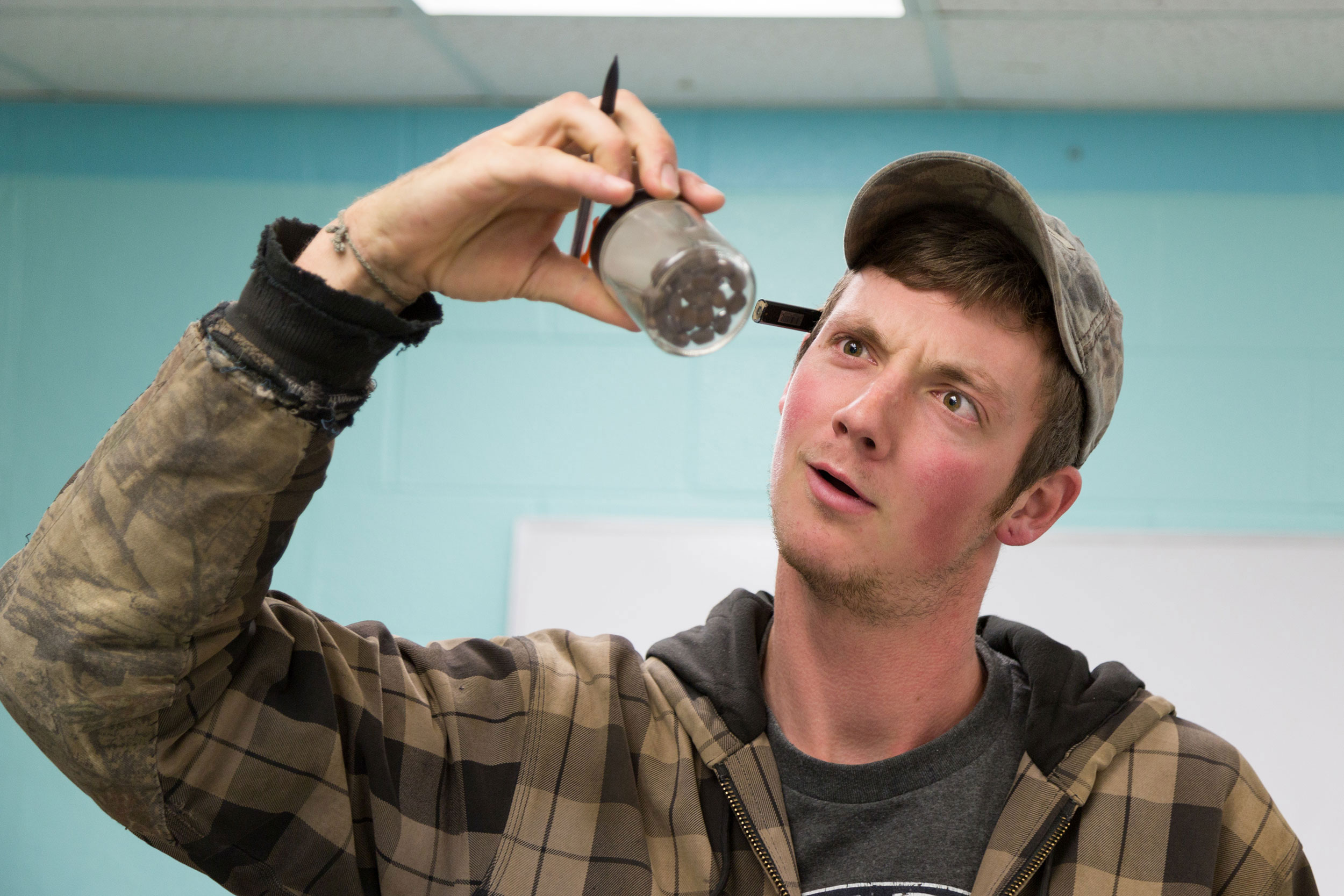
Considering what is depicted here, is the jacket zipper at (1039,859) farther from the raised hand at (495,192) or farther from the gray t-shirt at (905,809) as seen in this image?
the raised hand at (495,192)

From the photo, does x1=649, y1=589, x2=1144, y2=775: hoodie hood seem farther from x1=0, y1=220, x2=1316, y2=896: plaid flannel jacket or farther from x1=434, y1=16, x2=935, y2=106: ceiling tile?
x1=434, y1=16, x2=935, y2=106: ceiling tile

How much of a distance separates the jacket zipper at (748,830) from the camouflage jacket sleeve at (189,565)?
1.42ft

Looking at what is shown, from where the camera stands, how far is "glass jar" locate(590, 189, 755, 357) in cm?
83

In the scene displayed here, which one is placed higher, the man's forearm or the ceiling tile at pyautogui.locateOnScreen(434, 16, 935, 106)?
the ceiling tile at pyautogui.locateOnScreen(434, 16, 935, 106)

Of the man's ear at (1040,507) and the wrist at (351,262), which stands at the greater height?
the wrist at (351,262)

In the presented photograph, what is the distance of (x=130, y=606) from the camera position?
2.81ft

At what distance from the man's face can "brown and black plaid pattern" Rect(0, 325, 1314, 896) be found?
0.22m

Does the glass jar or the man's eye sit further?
the man's eye

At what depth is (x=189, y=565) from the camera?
0.86 m

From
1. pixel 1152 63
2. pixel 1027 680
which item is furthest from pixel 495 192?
pixel 1152 63

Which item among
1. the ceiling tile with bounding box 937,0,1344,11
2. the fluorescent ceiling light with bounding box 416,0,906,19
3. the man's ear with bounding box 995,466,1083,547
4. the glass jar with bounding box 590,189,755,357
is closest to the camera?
the glass jar with bounding box 590,189,755,357

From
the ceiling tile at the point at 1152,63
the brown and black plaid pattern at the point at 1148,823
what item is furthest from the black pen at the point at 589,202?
the ceiling tile at the point at 1152,63

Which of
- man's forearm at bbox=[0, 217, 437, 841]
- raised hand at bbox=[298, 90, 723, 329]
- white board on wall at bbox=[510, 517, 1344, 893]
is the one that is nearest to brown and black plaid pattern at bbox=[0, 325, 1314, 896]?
man's forearm at bbox=[0, 217, 437, 841]

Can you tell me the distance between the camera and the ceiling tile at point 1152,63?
7.26 feet
